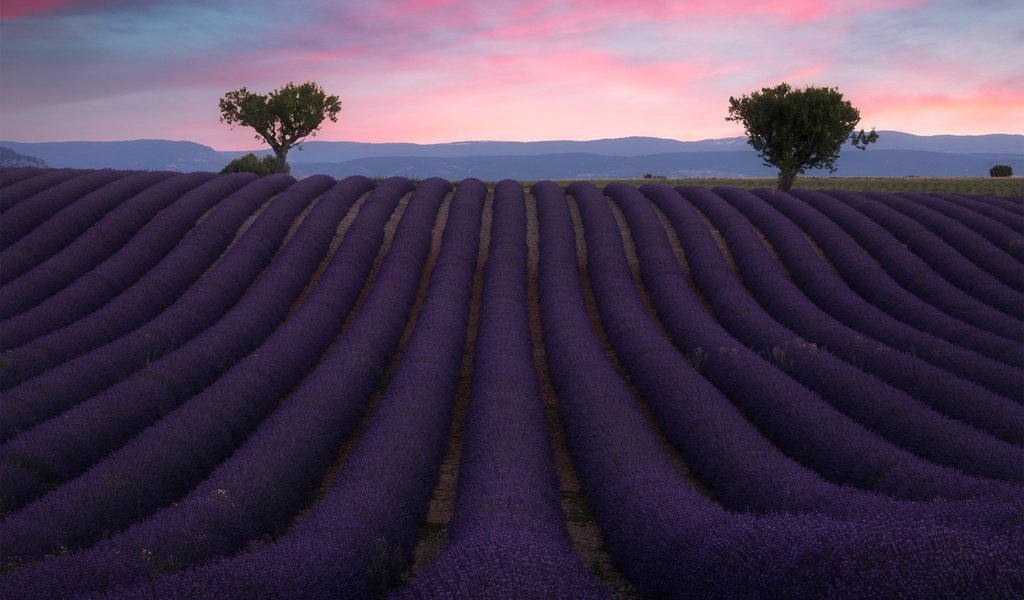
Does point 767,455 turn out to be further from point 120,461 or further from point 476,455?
point 120,461

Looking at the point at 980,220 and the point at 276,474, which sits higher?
the point at 980,220

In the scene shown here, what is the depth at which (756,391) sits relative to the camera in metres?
9.70

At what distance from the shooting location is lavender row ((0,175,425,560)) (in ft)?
20.2

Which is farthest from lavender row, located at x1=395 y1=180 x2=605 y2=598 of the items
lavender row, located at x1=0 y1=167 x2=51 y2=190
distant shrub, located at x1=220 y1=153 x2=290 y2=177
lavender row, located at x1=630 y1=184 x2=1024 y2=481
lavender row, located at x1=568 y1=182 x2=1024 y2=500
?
distant shrub, located at x1=220 y1=153 x2=290 y2=177

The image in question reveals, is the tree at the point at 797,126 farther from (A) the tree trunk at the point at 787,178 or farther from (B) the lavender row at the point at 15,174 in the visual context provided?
(B) the lavender row at the point at 15,174

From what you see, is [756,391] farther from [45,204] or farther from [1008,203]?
[1008,203]

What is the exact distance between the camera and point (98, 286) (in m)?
15.1

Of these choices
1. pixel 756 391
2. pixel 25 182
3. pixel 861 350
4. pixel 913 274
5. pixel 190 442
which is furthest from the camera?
pixel 25 182

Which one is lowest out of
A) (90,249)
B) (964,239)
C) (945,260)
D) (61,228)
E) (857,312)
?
(857,312)

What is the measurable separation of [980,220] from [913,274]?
18.4ft

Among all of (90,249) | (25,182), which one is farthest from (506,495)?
(25,182)

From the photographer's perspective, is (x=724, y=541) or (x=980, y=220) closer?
(x=724, y=541)

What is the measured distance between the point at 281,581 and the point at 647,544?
2564 mm

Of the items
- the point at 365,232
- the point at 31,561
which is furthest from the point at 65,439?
the point at 365,232
